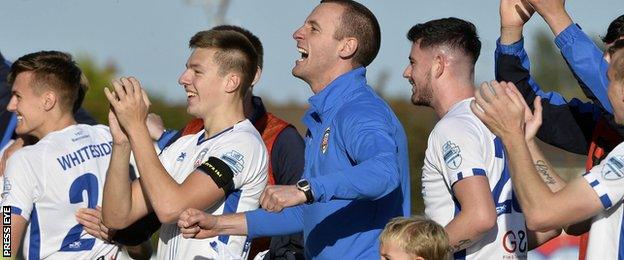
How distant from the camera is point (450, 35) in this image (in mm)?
5809

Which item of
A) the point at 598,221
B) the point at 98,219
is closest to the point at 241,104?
the point at 98,219

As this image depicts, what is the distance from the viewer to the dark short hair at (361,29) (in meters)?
5.68

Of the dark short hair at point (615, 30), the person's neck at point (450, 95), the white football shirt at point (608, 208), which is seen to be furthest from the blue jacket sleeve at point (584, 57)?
the white football shirt at point (608, 208)

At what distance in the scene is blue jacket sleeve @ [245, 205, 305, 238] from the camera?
5.49m

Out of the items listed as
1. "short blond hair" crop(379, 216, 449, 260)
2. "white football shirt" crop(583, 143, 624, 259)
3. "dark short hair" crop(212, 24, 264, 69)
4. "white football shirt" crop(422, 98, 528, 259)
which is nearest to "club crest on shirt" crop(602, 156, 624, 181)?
"white football shirt" crop(583, 143, 624, 259)

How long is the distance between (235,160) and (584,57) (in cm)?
167

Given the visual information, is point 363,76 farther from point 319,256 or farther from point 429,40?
point 319,256

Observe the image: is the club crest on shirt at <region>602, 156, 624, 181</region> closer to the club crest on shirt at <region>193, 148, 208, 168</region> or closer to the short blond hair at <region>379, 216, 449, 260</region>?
the short blond hair at <region>379, 216, 449, 260</region>

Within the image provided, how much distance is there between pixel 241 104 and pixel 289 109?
8.82m

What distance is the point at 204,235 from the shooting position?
17.3 feet

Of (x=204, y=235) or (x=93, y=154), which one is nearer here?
(x=204, y=235)

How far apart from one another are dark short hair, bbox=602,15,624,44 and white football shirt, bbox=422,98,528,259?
0.81m

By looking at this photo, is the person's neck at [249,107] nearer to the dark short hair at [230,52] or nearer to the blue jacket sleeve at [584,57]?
the dark short hair at [230,52]

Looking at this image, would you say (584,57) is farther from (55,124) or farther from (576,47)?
(55,124)
